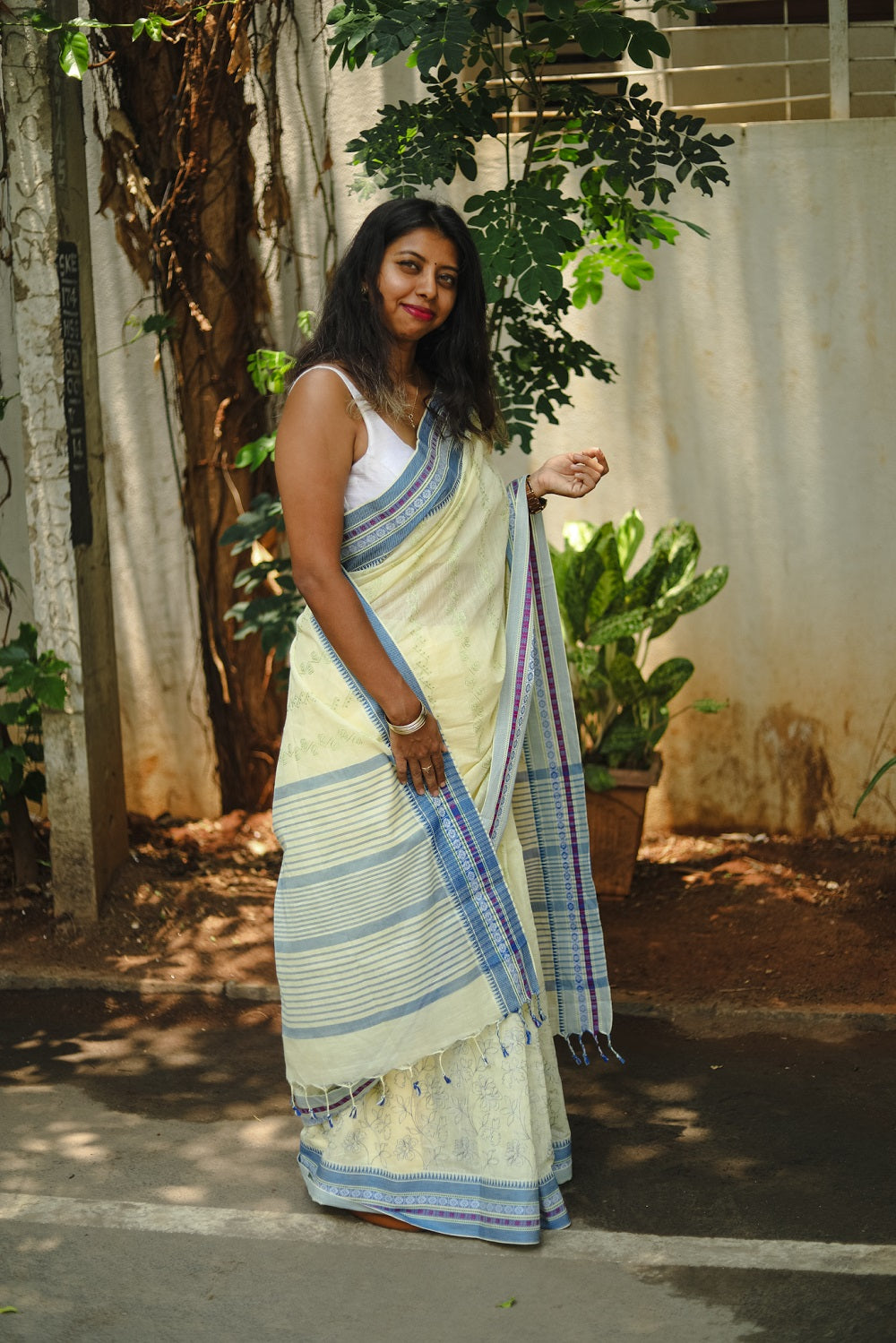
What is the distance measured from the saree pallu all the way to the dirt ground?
1.49 m

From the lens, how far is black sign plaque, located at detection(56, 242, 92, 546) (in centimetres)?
470

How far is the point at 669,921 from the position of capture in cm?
498

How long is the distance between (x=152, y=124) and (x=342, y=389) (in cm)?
304

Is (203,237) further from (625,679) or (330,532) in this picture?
(330,532)

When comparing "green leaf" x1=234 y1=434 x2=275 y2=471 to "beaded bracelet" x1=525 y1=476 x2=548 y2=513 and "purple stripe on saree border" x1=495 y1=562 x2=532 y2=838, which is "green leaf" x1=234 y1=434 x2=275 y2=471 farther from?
"purple stripe on saree border" x1=495 y1=562 x2=532 y2=838

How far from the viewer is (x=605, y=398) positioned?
5566mm

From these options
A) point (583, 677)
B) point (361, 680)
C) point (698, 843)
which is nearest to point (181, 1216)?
point (361, 680)

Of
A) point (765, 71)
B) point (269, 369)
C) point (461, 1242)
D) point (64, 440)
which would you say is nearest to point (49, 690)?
point (64, 440)

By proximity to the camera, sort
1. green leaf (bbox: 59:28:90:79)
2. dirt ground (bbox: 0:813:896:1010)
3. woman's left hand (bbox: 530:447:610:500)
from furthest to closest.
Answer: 1. dirt ground (bbox: 0:813:896:1010)
2. green leaf (bbox: 59:28:90:79)
3. woman's left hand (bbox: 530:447:610:500)

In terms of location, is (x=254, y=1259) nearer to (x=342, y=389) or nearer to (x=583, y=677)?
(x=342, y=389)

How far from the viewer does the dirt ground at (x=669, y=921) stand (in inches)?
179

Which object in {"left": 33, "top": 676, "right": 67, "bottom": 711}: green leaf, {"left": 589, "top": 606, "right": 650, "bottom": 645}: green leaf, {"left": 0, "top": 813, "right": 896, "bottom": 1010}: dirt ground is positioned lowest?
{"left": 0, "top": 813, "right": 896, "bottom": 1010}: dirt ground

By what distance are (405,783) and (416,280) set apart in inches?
41.3

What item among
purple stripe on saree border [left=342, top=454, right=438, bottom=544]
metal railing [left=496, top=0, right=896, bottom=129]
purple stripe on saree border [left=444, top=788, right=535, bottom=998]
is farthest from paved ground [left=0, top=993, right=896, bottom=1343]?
metal railing [left=496, top=0, right=896, bottom=129]
